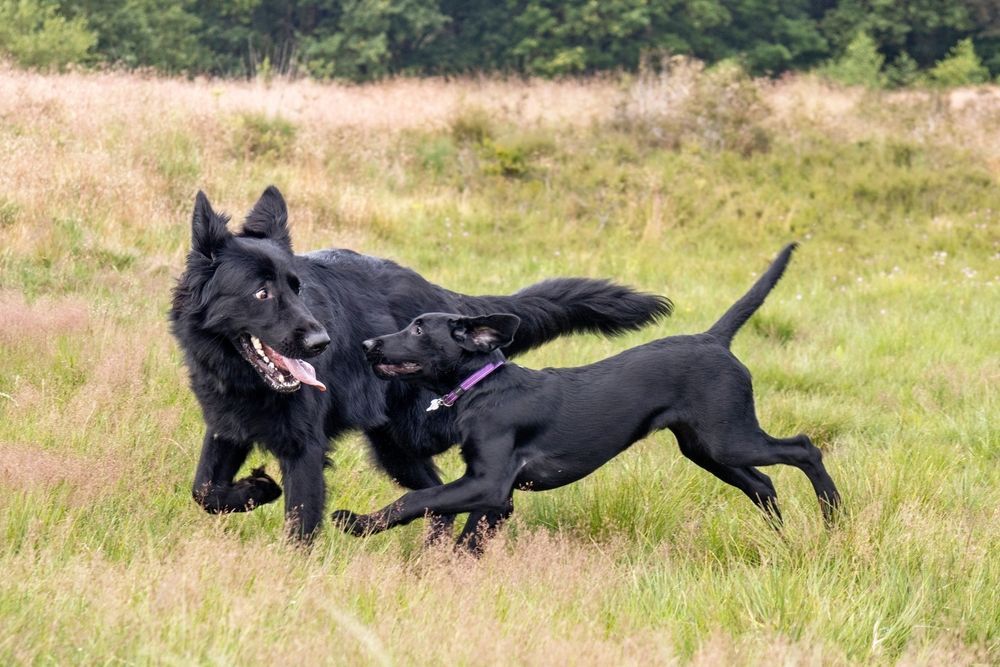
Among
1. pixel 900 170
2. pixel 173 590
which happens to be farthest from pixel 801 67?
pixel 173 590

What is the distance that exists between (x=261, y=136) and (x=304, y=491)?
10.3 meters

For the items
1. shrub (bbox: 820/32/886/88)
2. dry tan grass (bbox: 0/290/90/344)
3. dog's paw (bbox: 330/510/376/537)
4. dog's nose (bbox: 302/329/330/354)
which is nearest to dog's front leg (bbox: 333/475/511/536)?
dog's paw (bbox: 330/510/376/537)

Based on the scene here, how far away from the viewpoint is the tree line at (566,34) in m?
34.6

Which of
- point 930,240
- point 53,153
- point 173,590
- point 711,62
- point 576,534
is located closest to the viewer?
point 173,590

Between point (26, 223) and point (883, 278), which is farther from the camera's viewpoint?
point (883, 278)

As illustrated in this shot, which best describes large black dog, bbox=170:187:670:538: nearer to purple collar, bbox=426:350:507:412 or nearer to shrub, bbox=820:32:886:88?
purple collar, bbox=426:350:507:412

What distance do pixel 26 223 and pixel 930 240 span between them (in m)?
10.0

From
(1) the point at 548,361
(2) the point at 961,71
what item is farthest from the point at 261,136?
(2) the point at 961,71

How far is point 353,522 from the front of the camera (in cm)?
441

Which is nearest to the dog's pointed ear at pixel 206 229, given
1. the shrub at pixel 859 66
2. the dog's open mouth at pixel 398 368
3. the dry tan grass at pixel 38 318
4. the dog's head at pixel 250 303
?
the dog's head at pixel 250 303

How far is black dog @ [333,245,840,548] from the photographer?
477 cm

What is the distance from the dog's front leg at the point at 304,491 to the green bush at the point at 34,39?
1513 cm

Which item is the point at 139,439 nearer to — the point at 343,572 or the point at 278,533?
the point at 278,533

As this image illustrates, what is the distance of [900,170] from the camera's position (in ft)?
50.1
